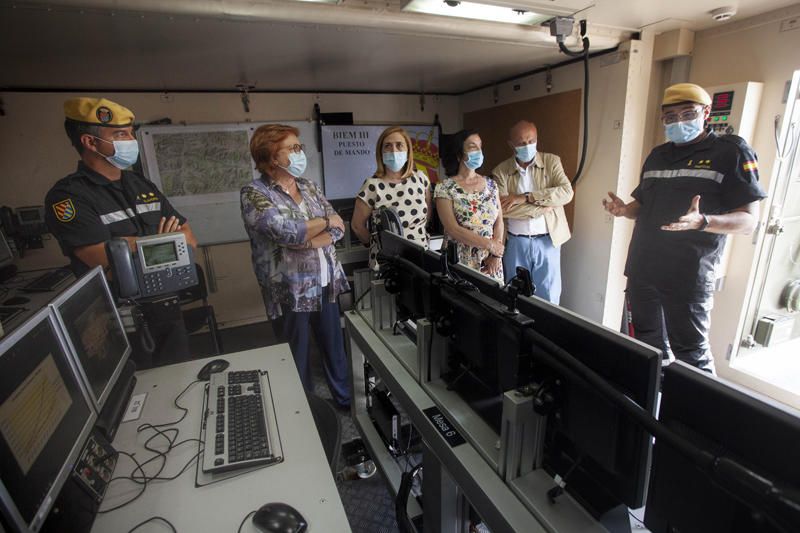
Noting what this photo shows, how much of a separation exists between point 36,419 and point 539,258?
2519 millimetres

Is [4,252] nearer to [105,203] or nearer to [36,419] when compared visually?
[105,203]

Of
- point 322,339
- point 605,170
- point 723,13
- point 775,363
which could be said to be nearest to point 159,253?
point 322,339

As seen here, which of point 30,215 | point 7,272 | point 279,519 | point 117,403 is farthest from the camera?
point 30,215

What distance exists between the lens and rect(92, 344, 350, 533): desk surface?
85 centimetres

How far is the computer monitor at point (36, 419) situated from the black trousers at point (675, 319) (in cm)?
237

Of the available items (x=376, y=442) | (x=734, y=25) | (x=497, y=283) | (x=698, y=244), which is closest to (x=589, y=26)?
(x=734, y=25)

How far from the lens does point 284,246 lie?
184 cm

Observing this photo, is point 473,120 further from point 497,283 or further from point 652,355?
point 652,355

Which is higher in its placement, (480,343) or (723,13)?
(723,13)

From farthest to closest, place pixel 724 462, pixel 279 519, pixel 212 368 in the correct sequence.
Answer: pixel 212 368 < pixel 279 519 < pixel 724 462

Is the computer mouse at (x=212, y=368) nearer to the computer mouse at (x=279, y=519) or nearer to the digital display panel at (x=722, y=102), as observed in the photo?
the computer mouse at (x=279, y=519)

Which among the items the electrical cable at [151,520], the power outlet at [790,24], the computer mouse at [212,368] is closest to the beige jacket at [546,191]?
the power outlet at [790,24]

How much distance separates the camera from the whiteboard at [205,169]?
10.3 ft

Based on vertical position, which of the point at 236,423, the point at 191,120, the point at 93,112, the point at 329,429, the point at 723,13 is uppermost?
the point at 723,13
